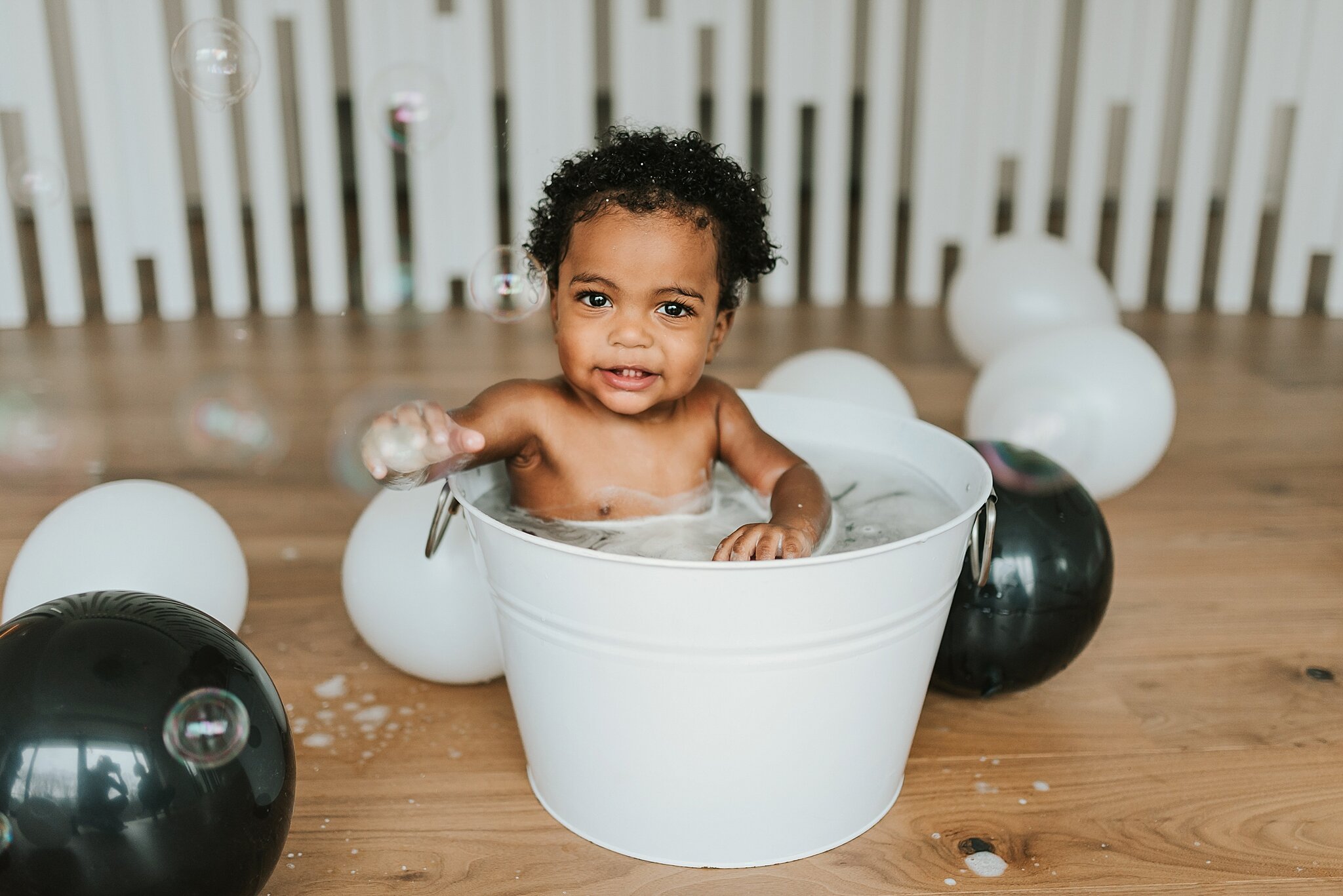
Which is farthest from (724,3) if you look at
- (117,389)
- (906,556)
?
(906,556)

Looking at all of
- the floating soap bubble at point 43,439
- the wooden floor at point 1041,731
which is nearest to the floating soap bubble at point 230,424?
the wooden floor at point 1041,731

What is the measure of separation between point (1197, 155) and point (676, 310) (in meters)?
2.55

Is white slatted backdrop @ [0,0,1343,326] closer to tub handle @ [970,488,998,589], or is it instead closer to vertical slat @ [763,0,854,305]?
vertical slat @ [763,0,854,305]

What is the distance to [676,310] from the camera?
112 cm

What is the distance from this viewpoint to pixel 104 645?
0.84m

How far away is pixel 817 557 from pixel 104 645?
19.3 inches

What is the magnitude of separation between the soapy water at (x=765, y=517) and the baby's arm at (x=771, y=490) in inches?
1.4

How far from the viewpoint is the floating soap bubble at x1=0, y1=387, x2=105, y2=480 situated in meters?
2.00

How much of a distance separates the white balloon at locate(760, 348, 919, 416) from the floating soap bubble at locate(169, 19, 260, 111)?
0.80 metres

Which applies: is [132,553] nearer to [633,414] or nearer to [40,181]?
[633,414]

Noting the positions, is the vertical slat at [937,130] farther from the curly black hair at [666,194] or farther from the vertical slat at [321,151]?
the curly black hair at [666,194]

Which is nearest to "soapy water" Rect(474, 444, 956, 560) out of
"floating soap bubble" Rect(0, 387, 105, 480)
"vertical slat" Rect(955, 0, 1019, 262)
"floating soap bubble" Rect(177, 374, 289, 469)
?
"floating soap bubble" Rect(177, 374, 289, 469)

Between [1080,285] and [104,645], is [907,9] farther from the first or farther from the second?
[104,645]

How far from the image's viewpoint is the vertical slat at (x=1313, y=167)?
3.12m
